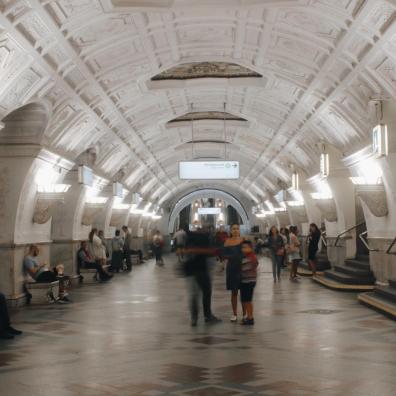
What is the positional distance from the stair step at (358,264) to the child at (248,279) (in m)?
6.73

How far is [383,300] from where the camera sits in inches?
468

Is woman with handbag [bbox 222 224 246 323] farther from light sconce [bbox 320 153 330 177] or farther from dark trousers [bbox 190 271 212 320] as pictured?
light sconce [bbox 320 153 330 177]

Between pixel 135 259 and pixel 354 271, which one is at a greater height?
pixel 135 259

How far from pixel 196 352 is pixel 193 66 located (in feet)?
33.1

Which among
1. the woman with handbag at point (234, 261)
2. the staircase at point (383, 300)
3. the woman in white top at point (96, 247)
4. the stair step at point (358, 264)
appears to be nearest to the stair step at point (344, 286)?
the stair step at point (358, 264)

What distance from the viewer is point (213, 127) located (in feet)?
81.3

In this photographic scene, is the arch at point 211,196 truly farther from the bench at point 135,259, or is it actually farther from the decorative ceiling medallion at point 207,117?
the decorative ceiling medallion at point 207,117

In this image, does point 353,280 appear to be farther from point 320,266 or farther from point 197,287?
point 197,287

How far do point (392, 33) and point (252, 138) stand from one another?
1506 cm

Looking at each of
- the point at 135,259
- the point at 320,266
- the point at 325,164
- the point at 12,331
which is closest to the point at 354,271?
the point at 325,164

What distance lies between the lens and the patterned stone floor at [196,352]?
239 inches

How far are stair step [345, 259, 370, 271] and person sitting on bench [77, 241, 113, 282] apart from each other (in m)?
6.64

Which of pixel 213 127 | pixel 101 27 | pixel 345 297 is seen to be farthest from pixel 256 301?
pixel 213 127

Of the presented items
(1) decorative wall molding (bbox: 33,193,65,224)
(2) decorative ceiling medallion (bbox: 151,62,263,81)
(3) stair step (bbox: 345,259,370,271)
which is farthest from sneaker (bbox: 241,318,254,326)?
(2) decorative ceiling medallion (bbox: 151,62,263,81)
